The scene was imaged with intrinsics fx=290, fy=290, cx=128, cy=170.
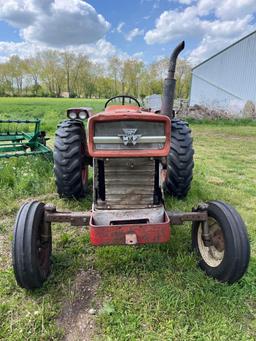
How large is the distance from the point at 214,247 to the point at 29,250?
1.40 m

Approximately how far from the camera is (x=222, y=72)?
2036 cm

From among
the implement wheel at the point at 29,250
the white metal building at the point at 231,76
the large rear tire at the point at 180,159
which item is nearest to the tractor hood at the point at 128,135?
the implement wheel at the point at 29,250

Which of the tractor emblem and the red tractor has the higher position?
the tractor emblem

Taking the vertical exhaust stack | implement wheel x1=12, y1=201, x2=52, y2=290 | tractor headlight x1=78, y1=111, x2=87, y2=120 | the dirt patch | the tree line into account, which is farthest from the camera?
the tree line

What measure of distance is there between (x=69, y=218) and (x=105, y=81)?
58.3 meters

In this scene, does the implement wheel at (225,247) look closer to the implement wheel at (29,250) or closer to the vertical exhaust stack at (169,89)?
the vertical exhaust stack at (169,89)

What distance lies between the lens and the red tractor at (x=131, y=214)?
2.02 metres

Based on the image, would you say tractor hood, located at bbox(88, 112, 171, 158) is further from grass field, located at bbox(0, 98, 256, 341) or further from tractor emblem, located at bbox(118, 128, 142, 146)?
grass field, located at bbox(0, 98, 256, 341)

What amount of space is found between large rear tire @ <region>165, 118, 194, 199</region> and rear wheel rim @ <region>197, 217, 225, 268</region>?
3.00 ft

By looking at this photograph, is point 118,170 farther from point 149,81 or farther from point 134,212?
point 149,81

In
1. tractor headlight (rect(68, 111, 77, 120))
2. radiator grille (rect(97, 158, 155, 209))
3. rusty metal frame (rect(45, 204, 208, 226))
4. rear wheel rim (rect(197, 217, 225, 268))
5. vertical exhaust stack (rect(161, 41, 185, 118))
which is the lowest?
rear wheel rim (rect(197, 217, 225, 268))

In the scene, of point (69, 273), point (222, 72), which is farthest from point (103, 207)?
point (222, 72)

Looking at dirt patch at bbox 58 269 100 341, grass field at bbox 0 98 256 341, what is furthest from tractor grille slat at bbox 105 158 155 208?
dirt patch at bbox 58 269 100 341

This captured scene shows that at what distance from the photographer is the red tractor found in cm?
202
